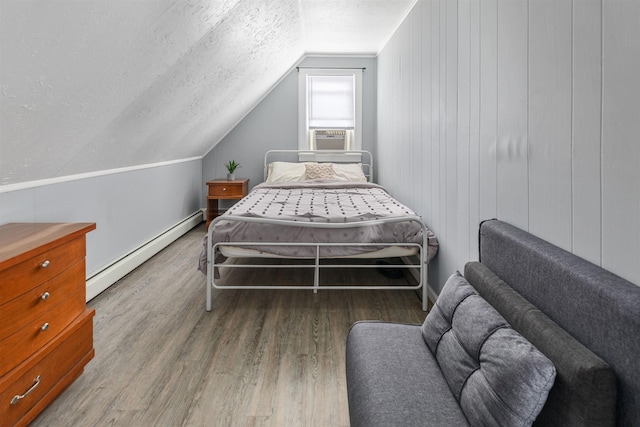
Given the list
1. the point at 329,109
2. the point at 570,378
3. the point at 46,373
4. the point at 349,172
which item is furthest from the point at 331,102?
the point at 570,378

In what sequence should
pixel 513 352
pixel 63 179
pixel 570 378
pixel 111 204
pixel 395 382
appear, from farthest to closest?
pixel 111 204, pixel 63 179, pixel 395 382, pixel 513 352, pixel 570 378

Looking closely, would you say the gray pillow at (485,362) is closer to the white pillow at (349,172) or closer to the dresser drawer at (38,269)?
the dresser drawer at (38,269)

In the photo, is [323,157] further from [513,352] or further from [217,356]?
[513,352]

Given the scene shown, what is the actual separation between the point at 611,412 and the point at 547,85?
98 centimetres

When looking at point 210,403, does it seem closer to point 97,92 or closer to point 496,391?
point 496,391

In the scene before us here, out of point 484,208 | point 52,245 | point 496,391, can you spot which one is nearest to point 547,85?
point 484,208

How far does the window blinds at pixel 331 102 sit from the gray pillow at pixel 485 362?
4576 millimetres

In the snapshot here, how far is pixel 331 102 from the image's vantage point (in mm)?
5926

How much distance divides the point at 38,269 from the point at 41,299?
0.38 ft

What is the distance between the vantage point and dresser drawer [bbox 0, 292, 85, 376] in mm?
1531

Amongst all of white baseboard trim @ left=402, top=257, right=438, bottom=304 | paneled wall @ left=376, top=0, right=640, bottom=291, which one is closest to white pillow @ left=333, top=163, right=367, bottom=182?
white baseboard trim @ left=402, top=257, right=438, bottom=304

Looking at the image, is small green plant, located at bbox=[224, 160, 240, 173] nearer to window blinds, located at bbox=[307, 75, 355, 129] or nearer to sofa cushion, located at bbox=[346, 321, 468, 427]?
window blinds, located at bbox=[307, 75, 355, 129]

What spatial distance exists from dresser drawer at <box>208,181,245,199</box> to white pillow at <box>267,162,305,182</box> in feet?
1.24

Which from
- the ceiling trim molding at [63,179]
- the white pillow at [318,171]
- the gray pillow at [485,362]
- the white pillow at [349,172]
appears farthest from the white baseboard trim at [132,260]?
the gray pillow at [485,362]
